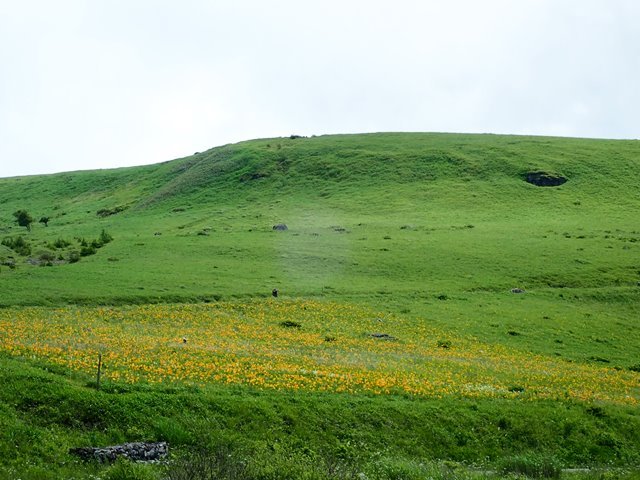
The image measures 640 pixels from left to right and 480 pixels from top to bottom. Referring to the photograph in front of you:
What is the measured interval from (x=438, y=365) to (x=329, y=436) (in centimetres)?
1485

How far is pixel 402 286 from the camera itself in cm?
6312

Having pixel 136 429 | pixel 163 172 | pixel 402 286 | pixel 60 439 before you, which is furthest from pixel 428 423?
pixel 163 172

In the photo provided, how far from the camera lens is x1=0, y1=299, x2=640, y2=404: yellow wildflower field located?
28453 mm

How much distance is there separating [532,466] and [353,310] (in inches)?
1201

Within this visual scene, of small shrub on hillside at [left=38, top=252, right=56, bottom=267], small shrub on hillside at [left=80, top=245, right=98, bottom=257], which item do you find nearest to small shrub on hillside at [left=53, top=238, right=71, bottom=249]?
small shrub on hillside at [left=80, top=245, right=98, bottom=257]

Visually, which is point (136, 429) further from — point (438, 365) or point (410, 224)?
point (410, 224)

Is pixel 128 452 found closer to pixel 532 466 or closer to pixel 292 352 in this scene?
pixel 532 466

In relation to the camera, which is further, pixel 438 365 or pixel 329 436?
pixel 438 365

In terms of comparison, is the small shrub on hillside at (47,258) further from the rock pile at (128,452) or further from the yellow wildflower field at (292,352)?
the rock pile at (128,452)

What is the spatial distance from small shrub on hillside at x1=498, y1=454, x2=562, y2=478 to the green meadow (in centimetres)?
11

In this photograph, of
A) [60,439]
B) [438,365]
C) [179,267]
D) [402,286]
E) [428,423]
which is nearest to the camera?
[60,439]

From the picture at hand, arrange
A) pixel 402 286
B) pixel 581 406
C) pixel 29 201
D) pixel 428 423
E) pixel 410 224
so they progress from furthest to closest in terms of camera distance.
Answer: pixel 29 201
pixel 410 224
pixel 402 286
pixel 581 406
pixel 428 423

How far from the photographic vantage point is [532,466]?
22.6 m

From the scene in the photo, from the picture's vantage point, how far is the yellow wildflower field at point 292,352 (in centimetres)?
2845
